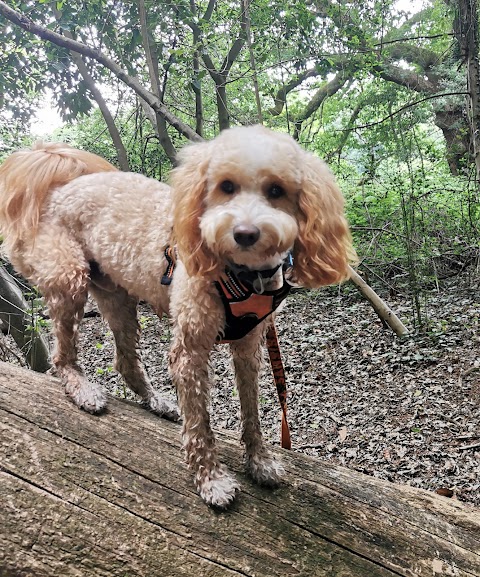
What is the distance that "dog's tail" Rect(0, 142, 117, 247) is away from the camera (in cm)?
303

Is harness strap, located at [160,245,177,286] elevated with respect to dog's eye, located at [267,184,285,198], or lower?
lower

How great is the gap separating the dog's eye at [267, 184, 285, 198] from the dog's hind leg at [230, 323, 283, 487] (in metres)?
0.78

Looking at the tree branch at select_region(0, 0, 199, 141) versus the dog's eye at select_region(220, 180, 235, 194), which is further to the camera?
the tree branch at select_region(0, 0, 199, 141)

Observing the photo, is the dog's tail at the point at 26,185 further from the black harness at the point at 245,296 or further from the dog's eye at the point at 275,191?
the dog's eye at the point at 275,191

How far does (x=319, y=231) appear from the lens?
2143 millimetres

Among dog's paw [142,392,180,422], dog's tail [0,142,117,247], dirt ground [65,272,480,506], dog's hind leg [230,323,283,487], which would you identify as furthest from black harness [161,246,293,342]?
dog's tail [0,142,117,247]

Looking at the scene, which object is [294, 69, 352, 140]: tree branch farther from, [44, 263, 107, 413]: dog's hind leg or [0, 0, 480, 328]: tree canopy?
[44, 263, 107, 413]: dog's hind leg

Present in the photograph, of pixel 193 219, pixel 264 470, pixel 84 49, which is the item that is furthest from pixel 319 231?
pixel 84 49

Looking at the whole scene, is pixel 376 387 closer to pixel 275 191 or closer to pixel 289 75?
pixel 275 191

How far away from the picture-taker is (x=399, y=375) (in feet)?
17.8

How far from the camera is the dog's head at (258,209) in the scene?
195cm

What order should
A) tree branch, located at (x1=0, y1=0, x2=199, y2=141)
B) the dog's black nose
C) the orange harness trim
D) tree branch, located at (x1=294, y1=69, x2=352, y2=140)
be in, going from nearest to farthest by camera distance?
1. the dog's black nose
2. the orange harness trim
3. tree branch, located at (x1=0, y1=0, x2=199, y2=141)
4. tree branch, located at (x1=294, y1=69, x2=352, y2=140)

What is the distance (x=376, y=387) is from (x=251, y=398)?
9.92 feet

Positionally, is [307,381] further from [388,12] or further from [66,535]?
[388,12]
